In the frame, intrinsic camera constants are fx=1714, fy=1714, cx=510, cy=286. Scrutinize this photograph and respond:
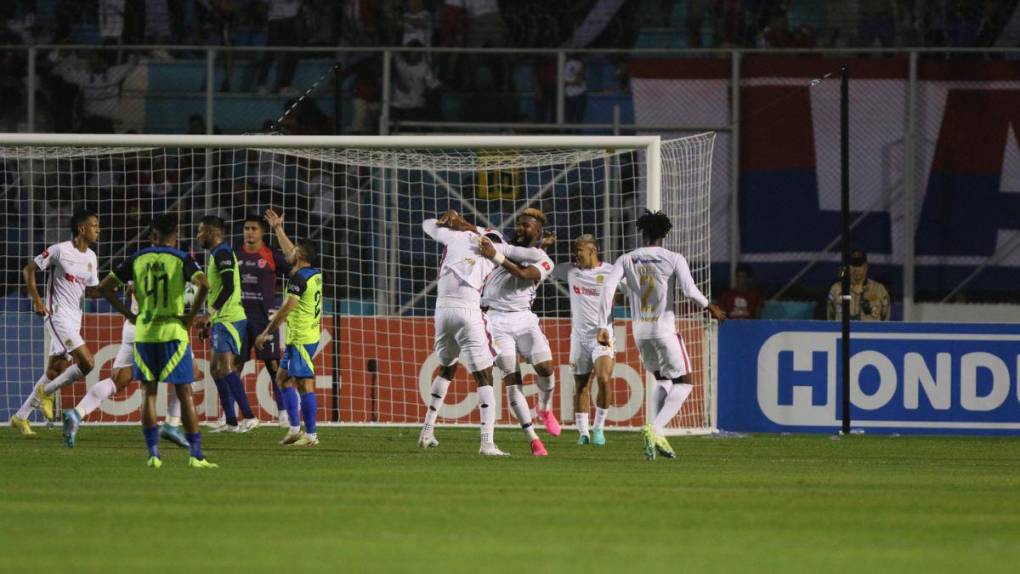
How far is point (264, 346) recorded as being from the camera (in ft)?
60.7

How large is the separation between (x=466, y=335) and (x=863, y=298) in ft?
23.2

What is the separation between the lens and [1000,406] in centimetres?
1939

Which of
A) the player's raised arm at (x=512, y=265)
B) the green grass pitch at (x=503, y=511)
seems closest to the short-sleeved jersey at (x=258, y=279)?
the green grass pitch at (x=503, y=511)

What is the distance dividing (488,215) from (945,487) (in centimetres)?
1046

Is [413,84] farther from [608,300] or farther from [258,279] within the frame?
[608,300]

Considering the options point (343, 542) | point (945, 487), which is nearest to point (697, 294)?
point (945, 487)

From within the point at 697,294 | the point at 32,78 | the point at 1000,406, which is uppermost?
the point at 32,78

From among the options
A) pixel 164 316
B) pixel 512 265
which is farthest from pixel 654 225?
pixel 164 316

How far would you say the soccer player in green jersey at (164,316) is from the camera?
13031 mm

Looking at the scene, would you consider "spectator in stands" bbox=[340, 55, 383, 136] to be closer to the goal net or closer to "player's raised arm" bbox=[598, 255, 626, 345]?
the goal net

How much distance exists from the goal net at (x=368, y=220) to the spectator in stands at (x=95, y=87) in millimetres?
1058

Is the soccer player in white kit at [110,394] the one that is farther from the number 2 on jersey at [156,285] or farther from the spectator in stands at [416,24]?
the spectator in stands at [416,24]

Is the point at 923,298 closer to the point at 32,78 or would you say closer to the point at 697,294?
the point at 697,294

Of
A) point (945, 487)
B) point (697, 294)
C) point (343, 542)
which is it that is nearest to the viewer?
point (343, 542)
